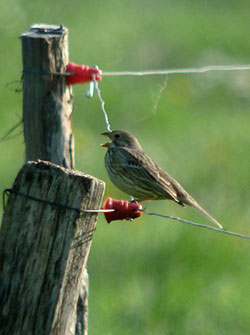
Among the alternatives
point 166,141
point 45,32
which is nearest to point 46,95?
point 45,32

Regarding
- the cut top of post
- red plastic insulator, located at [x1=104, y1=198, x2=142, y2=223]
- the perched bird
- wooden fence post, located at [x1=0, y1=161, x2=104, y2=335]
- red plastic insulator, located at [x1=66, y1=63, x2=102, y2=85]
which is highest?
the cut top of post

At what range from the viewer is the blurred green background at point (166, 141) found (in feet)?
23.6

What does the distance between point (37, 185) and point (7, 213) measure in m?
0.23

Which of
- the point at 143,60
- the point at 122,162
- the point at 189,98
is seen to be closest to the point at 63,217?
the point at 122,162

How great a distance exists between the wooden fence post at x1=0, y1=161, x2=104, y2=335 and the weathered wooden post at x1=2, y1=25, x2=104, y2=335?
1483mm

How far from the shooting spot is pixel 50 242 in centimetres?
377

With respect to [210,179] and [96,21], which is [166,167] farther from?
[96,21]

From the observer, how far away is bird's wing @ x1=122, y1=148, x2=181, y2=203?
5.79 m

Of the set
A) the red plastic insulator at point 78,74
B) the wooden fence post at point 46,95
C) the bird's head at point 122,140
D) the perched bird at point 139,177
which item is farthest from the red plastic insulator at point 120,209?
the bird's head at point 122,140

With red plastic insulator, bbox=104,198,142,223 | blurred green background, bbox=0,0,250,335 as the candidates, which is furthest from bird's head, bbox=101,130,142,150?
red plastic insulator, bbox=104,198,142,223

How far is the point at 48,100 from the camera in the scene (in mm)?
5387

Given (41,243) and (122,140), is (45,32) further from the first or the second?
(41,243)

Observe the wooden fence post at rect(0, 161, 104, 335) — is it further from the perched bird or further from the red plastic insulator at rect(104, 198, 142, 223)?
the perched bird

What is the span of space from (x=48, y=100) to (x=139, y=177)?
935 mm
